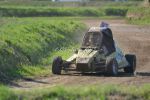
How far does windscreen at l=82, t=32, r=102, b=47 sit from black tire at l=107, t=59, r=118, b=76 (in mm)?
1442

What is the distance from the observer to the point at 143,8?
74000 mm

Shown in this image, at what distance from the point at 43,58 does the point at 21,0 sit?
105410mm

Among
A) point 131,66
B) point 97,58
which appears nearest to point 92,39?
point 97,58

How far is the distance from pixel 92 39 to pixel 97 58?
115cm

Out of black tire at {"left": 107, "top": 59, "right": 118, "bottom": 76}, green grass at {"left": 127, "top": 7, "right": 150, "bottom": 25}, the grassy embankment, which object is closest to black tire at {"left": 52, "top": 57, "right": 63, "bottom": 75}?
the grassy embankment

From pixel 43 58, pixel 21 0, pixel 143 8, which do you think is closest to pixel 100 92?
pixel 43 58

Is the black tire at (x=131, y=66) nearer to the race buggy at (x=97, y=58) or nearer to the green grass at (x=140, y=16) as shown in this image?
the race buggy at (x=97, y=58)

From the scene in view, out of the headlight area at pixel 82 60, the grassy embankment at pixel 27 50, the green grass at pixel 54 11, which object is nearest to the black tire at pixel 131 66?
the headlight area at pixel 82 60

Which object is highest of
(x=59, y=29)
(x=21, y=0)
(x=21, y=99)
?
(x=21, y=0)

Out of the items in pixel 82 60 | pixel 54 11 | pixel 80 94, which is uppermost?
pixel 54 11

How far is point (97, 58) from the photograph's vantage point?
22188 millimetres

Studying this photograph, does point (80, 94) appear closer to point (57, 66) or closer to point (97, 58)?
point (97, 58)

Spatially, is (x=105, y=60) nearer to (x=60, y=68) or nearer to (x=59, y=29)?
(x=60, y=68)

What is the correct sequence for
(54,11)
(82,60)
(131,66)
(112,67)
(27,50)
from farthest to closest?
1. (54,11)
2. (27,50)
3. (131,66)
4. (82,60)
5. (112,67)
